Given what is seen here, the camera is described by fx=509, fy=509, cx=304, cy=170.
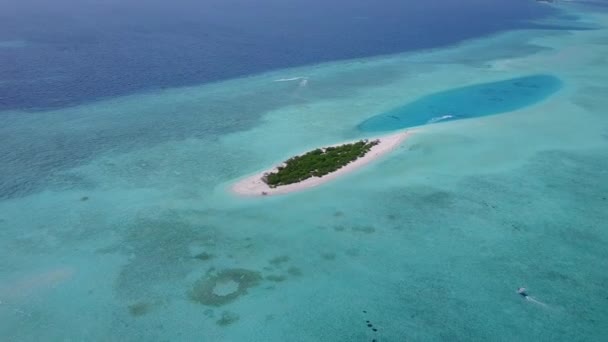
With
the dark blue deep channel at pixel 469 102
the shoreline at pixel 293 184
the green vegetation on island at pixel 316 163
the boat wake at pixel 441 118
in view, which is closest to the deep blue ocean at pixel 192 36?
the dark blue deep channel at pixel 469 102

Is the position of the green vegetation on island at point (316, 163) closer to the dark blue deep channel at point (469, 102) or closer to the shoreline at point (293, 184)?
the shoreline at point (293, 184)

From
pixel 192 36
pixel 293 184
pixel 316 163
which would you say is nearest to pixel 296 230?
pixel 293 184

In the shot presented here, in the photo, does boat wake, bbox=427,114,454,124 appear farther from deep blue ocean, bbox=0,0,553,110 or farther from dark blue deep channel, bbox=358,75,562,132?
deep blue ocean, bbox=0,0,553,110

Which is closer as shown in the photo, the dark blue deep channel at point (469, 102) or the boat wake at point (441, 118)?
the boat wake at point (441, 118)

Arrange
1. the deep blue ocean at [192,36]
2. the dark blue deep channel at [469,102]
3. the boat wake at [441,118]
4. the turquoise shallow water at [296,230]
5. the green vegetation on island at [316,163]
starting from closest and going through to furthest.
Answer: the turquoise shallow water at [296,230] → the green vegetation on island at [316,163] → the boat wake at [441,118] → the dark blue deep channel at [469,102] → the deep blue ocean at [192,36]

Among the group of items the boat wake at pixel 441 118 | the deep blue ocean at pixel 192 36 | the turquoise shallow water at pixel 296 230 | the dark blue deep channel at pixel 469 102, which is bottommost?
the turquoise shallow water at pixel 296 230

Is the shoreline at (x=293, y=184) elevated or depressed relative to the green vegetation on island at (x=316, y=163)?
depressed

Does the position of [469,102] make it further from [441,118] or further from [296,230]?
[296,230]

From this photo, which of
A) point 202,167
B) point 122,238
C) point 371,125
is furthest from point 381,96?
point 122,238
